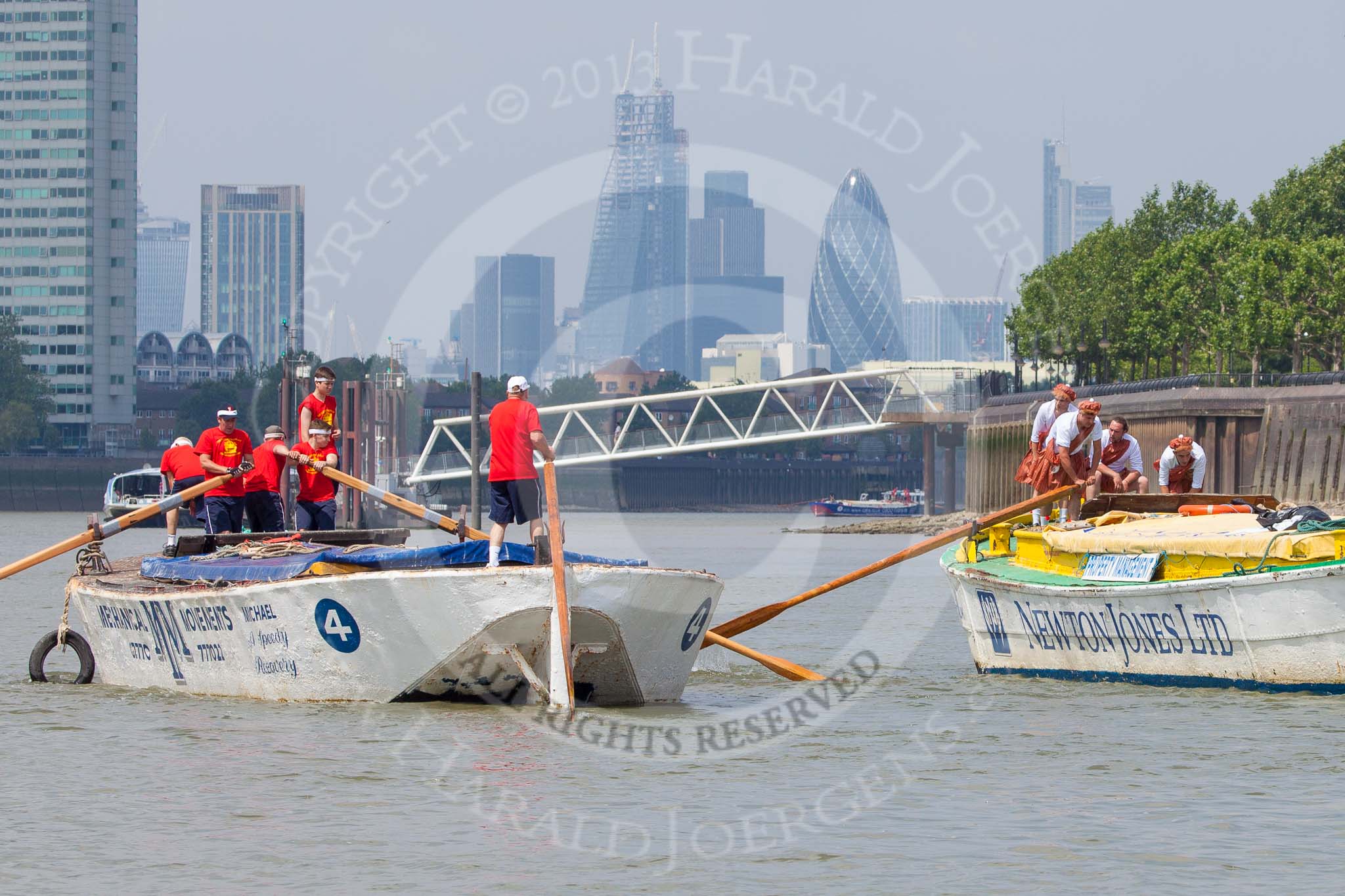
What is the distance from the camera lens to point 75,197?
184 m

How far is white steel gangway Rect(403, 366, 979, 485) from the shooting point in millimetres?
98750

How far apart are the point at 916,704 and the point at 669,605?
3.46 m

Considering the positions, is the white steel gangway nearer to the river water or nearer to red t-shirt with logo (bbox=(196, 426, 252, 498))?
red t-shirt with logo (bbox=(196, 426, 252, 498))

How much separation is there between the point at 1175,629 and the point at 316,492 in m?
8.54

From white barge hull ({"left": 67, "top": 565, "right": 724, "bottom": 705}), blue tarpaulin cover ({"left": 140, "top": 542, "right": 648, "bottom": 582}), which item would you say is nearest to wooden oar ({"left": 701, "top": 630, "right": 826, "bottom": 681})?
white barge hull ({"left": 67, "top": 565, "right": 724, "bottom": 705})

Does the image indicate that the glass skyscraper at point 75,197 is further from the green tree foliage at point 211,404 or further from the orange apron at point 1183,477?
the orange apron at point 1183,477

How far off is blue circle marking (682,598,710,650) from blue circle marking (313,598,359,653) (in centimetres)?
277

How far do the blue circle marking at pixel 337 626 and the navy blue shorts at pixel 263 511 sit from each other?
187 inches

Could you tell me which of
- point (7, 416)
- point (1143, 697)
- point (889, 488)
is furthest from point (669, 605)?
point (889, 488)

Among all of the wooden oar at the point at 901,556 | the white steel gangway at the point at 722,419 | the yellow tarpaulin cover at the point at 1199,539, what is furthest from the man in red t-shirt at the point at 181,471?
the white steel gangway at the point at 722,419

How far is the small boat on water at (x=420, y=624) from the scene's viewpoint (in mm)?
15430

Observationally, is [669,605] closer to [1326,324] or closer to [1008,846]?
[1008,846]

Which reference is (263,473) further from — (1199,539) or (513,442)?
(1199,539)

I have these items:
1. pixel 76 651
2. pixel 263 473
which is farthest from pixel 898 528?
pixel 76 651
